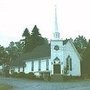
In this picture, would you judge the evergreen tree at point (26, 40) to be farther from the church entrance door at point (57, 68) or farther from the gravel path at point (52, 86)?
the gravel path at point (52, 86)

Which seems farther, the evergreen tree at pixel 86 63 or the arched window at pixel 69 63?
the arched window at pixel 69 63

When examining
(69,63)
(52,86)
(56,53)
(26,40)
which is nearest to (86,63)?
(69,63)

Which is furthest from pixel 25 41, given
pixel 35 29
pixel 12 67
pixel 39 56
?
pixel 39 56

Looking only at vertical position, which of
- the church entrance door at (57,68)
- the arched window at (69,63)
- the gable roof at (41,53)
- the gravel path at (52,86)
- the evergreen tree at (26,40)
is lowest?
the gravel path at (52,86)

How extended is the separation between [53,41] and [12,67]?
21.9 meters

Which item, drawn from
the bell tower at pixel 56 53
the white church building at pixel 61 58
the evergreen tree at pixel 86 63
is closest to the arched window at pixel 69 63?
the white church building at pixel 61 58

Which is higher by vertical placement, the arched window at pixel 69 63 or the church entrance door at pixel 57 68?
the arched window at pixel 69 63

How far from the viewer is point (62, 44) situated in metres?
67.0

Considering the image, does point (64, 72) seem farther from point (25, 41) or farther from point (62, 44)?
point (25, 41)

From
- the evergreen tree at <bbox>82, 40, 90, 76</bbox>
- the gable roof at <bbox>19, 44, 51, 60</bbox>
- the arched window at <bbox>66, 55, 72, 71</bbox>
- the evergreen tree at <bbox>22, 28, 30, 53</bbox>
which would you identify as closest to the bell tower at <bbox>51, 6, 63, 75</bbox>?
the arched window at <bbox>66, 55, 72, 71</bbox>

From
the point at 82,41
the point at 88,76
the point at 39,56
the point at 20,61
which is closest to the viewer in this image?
the point at 88,76

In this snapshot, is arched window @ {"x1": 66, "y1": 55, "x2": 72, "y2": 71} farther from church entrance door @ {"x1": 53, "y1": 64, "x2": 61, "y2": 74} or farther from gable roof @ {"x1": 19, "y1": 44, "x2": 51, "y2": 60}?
gable roof @ {"x1": 19, "y1": 44, "x2": 51, "y2": 60}

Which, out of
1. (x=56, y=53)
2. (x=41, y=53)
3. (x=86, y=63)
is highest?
(x=41, y=53)

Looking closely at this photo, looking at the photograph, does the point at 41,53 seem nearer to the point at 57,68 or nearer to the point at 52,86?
the point at 57,68
